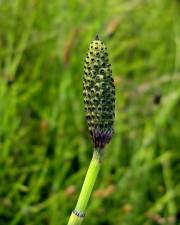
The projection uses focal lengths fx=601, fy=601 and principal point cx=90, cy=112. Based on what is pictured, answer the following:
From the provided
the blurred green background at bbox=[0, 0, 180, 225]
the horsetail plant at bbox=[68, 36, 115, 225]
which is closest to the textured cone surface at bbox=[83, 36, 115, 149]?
the horsetail plant at bbox=[68, 36, 115, 225]

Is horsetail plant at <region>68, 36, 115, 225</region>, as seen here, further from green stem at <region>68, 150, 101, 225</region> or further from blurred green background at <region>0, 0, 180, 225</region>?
blurred green background at <region>0, 0, 180, 225</region>

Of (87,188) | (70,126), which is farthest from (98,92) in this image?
(70,126)

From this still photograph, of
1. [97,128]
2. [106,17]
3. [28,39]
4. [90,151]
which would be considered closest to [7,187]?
[90,151]

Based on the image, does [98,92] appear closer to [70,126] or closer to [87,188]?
[87,188]

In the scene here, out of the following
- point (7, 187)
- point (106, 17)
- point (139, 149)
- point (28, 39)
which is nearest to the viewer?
point (7, 187)

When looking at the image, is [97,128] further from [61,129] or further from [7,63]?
[7,63]

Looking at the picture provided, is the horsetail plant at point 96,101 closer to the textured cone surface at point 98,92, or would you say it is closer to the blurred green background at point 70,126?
A: the textured cone surface at point 98,92
